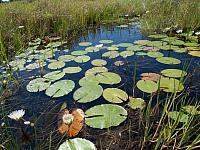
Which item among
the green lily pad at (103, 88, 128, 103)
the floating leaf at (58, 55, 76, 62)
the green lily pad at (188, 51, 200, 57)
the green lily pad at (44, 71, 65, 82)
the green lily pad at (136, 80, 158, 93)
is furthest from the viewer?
the floating leaf at (58, 55, 76, 62)

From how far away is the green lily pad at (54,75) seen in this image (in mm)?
2471

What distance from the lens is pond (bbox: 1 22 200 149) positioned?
5.60 feet

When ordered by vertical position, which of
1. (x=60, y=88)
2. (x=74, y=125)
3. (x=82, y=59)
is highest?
(x=82, y=59)

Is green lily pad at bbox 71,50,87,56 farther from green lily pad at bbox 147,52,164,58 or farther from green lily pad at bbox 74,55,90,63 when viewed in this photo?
green lily pad at bbox 147,52,164,58

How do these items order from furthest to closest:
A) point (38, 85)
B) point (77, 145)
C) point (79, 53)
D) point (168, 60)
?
point (79, 53) < point (168, 60) < point (38, 85) < point (77, 145)

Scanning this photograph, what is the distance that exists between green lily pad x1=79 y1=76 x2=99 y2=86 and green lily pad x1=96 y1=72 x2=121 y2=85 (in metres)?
0.05

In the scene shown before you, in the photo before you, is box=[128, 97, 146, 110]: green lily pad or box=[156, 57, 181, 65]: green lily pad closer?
box=[128, 97, 146, 110]: green lily pad

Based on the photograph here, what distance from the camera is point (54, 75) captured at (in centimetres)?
254

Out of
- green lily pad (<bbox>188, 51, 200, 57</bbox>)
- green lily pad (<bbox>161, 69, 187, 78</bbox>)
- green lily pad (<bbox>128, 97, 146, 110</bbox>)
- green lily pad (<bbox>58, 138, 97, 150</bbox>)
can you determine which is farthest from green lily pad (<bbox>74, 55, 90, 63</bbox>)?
green lily pad (<bbox>58, 138, 97, 150</bbox>)

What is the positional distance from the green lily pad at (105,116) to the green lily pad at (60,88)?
421 mm

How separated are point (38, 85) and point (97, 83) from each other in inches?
24.2

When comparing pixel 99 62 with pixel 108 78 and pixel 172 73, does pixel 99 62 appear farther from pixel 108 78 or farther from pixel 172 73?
pixel 172 73

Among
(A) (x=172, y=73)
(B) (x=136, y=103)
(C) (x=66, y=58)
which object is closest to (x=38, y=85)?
(C) (x=66, y=58)

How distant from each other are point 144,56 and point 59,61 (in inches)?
44.7
